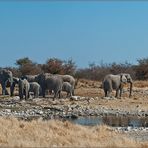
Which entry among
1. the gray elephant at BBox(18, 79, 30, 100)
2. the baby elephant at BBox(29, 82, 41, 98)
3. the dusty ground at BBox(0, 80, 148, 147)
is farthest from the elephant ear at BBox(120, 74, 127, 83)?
the gray elephant at BBox(18, 79, 30, 100)

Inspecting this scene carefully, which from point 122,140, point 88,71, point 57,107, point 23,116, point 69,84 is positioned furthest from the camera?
point 88,71

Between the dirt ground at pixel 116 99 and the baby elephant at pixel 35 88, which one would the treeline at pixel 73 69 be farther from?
the baby elephant at pixel 35 88

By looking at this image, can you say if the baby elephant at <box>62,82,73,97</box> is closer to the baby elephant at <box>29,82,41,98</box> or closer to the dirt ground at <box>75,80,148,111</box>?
the dirt ground at <box>75,80,148,111</box>

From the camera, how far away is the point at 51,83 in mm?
39812

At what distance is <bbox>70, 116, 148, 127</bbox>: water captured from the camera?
26505mm

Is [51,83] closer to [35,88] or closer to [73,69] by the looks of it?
[35,88]

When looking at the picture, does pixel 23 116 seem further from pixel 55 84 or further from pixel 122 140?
pixel 122 140

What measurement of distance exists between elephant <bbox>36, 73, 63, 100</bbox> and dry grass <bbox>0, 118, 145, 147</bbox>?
18.1 meters

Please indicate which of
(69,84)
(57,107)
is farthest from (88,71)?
(57,107)

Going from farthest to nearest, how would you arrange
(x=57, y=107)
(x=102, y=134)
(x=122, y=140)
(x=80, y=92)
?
(x=80, y=92) → (x=57, y=107) → (x=102, y=134) → (x=122, y=140)

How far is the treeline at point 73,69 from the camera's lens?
62.2 metres

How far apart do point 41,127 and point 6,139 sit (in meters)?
3.02

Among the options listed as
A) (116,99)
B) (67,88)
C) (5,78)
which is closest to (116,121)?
(116,99)

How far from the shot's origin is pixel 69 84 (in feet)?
134
